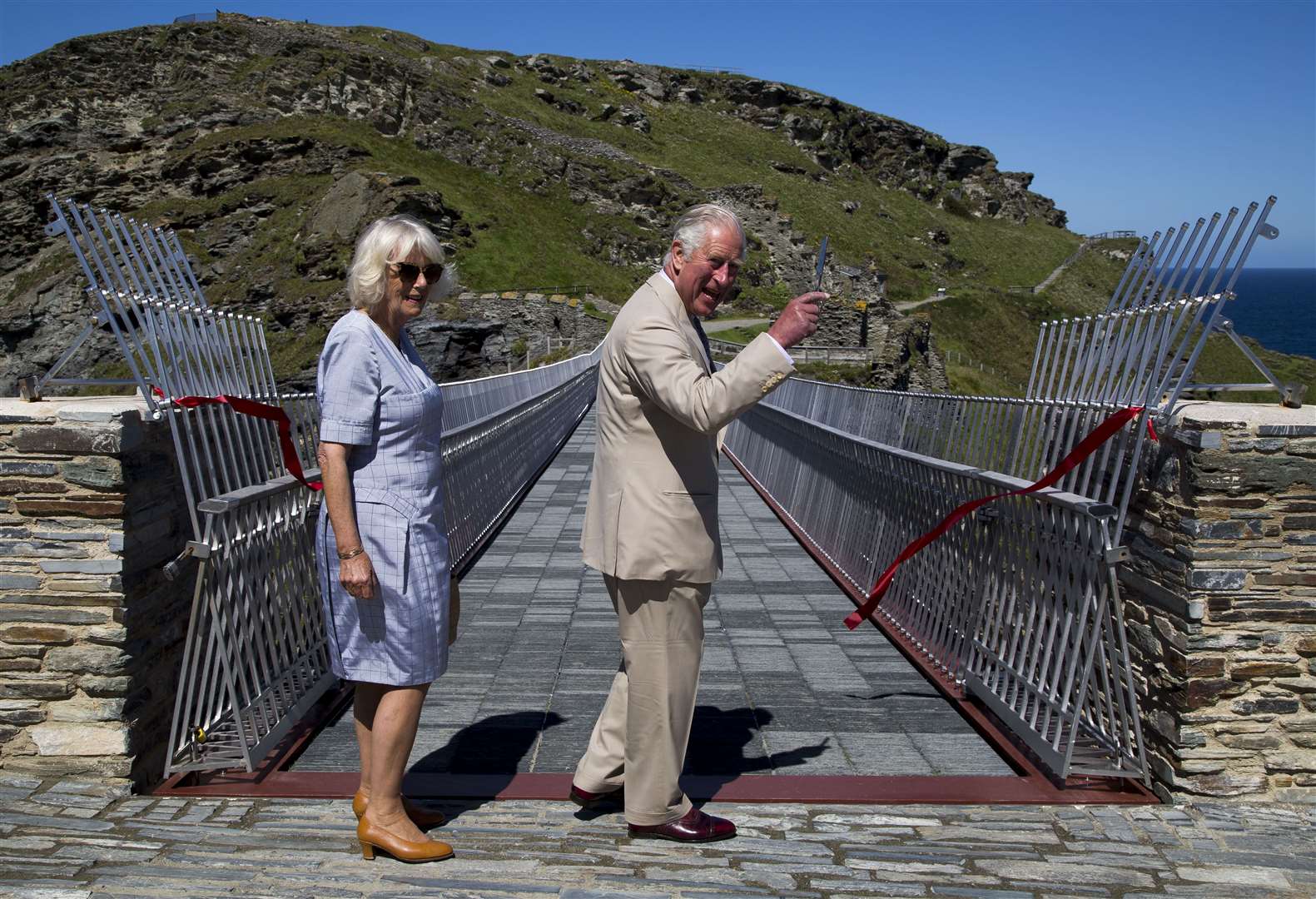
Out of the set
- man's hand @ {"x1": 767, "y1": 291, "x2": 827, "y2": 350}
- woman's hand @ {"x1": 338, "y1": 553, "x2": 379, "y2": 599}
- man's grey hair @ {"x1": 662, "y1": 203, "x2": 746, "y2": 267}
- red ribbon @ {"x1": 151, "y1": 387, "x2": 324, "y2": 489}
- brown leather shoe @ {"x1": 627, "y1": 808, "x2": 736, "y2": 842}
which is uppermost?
man's grey hair @ {"x1": 662, "y1": 203, "x2": 746, "y2": 267}

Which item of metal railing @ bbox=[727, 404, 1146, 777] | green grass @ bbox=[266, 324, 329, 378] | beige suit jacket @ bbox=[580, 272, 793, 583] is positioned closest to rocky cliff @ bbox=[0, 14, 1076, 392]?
green grass @ bbox=[266, 324, 329, 378]

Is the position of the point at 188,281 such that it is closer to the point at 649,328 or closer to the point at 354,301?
the point at 354,301

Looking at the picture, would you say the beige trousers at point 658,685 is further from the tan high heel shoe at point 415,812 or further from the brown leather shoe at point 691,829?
the tan high heel shoe at point 415,812

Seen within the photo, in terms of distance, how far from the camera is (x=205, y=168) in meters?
55.4

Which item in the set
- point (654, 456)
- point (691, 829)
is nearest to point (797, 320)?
point (654, 456)

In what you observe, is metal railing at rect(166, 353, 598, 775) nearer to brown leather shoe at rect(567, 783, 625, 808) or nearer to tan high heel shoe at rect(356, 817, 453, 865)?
tan high heel shoe at rect(356, 817, 453, 865)

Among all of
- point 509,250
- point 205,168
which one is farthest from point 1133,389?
point 205,168

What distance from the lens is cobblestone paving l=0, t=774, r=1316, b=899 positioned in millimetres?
3223

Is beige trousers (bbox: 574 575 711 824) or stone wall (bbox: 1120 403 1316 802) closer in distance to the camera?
beige trousers (bbox: 574 575 711 824)

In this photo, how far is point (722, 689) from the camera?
17.6 ft

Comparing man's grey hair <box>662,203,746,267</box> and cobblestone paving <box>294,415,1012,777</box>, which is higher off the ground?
man's grey hair <box>662,203,746,267</box>

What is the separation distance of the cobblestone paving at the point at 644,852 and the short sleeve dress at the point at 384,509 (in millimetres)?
592

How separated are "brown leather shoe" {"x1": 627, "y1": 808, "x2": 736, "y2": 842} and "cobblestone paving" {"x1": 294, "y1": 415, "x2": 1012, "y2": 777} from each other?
691 millimetres

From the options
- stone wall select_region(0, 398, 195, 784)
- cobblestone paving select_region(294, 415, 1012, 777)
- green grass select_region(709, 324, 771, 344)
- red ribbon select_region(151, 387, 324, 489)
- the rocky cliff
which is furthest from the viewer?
the rocky cliff
